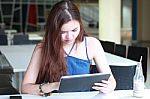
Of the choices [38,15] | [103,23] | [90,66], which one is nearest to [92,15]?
[38,15]

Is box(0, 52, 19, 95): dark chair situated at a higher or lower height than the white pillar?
lower

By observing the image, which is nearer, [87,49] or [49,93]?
[49,93]

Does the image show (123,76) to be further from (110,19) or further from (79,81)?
(110,19)

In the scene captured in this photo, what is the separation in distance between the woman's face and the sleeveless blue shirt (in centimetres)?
20

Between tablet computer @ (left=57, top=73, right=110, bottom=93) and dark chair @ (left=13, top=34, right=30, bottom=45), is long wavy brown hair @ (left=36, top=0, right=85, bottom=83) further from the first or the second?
dark chair @ (left=13, top=34, right=30, bottom=45)

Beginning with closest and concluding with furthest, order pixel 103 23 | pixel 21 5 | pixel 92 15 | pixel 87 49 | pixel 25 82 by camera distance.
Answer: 1. pixel 25 82
2. pixel 87 49
3. pixel 103 23
4. pixel 21 5
5. pixel 92 15

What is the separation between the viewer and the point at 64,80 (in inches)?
77.4

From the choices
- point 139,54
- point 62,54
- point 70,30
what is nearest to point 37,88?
point 62,54

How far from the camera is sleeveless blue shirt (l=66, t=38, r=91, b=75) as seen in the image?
2416mm

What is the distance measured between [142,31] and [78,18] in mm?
12257

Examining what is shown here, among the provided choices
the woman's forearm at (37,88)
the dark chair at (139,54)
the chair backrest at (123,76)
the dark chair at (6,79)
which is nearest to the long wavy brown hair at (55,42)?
the woman's forearm at (37,88)

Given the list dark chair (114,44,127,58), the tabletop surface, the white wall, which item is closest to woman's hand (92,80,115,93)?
the tabletop surface

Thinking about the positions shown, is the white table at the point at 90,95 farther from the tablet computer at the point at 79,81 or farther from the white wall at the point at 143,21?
the white wall at the point at 143,21

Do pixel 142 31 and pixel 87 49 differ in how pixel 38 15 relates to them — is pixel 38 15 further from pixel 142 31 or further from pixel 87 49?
pixel 87 49
